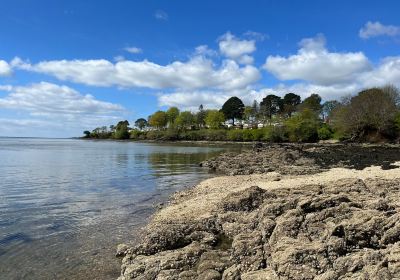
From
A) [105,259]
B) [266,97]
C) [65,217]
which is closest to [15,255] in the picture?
[105,259]

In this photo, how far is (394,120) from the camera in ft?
294

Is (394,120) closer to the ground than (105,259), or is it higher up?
higher up

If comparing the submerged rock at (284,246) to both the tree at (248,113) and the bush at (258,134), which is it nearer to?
the bush at (258,134)

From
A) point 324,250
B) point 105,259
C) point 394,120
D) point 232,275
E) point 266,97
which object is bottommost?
point 105,259

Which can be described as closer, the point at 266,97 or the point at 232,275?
the point at 232,275

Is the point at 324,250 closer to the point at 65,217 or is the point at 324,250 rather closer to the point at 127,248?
the point at 127,248

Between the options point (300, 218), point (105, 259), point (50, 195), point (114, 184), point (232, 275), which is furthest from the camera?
point (114, 184)

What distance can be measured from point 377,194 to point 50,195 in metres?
18.7

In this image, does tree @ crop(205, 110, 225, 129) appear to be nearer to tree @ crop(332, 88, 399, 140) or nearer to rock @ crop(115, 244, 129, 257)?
tree @ crop(332, 88, 399, 140)

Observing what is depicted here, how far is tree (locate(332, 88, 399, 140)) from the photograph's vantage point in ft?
291

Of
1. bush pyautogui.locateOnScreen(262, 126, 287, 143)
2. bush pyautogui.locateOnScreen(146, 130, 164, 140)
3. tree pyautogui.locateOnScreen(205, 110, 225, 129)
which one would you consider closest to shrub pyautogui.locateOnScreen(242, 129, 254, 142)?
bush pyautogui.locateOnScreen(262, 126, 287, 143)

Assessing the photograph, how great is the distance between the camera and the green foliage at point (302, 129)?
118312mm

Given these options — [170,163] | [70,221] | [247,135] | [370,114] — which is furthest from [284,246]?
[247,135]

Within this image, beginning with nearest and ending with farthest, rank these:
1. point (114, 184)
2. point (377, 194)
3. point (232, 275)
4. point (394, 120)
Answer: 1. point (232, 275)
2. point (377, 194)
3. point (114, 184)
4. point (394, 120)
